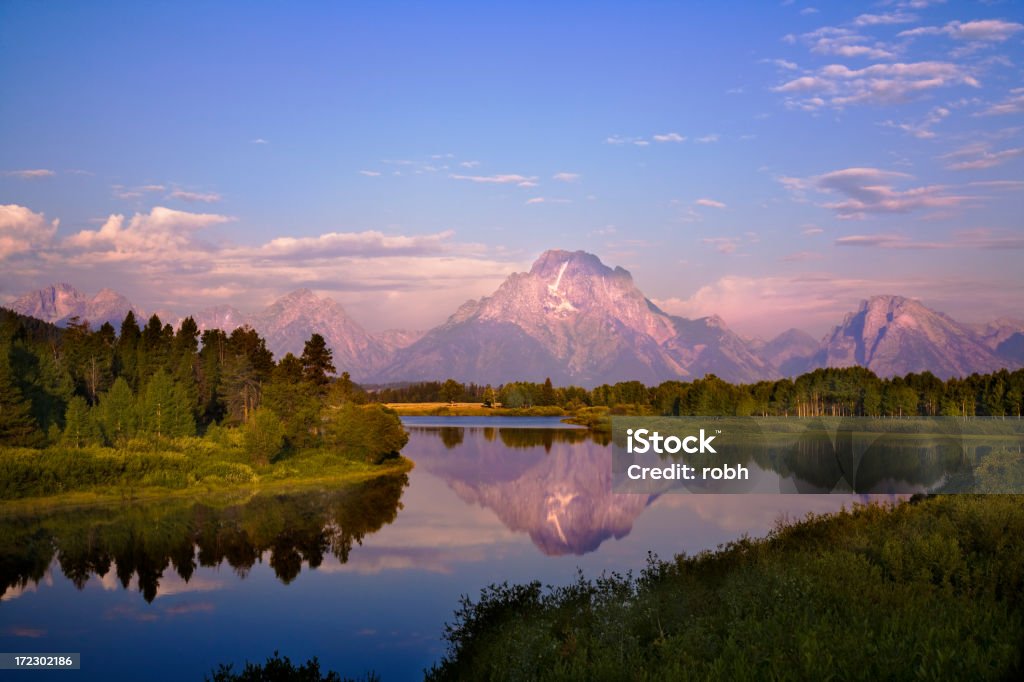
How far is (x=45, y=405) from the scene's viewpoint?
241 ft

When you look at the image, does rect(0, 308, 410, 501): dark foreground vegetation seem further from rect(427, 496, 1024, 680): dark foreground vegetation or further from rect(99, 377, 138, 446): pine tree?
rect(427, 496, 1024, 680): dark foreground vegetation

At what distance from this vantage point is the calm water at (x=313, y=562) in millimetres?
28078

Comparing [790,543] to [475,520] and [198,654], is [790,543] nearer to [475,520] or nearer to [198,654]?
[198,654]

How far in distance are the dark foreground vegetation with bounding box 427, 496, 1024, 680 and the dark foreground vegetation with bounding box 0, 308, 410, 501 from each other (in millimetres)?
42370

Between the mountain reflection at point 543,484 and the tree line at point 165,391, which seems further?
the tree line at point 165,391

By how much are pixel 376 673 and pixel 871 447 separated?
9910cm

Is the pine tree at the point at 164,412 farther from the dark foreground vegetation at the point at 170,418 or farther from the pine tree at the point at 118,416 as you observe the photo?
the pine tree at the point at 118,416

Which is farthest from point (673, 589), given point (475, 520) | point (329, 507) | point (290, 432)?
point (290, 432)

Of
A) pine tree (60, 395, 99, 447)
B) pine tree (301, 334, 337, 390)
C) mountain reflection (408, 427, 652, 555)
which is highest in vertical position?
pine tree (301, 334, 337, 390)

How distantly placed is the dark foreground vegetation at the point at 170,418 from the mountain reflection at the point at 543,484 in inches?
418

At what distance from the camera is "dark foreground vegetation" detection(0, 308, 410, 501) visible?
197 feet

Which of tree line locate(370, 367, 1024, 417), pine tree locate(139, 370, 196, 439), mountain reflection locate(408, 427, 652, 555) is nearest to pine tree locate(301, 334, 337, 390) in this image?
mountain reflection locate(408, 427, 652, 555)

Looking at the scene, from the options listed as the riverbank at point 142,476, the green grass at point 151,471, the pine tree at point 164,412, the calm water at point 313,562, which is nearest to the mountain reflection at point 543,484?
the calm water at point 313,562

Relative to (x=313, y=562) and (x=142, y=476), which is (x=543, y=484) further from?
(x=313, y=562)
